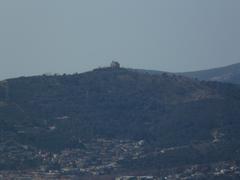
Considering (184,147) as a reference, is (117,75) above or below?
above

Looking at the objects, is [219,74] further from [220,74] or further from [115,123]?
[115,123]

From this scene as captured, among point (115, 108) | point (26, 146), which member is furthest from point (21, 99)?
point (26, 146)

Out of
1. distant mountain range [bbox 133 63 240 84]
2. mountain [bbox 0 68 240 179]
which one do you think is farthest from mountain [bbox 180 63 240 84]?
mountain [bbox 0 68 240 179]

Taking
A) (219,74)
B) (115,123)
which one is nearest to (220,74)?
(219,74)

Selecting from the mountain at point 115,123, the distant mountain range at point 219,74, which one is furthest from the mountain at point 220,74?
the mountain at point 115,123

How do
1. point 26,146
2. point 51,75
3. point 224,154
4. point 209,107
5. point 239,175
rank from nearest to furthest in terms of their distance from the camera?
point 239,175
point 224,154
point 26,146
point 209,107
point 51,75

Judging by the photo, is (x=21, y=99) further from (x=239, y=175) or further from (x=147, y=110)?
(x=239, y=175)

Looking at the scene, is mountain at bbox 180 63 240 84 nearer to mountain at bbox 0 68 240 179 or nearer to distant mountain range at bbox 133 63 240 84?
distant mountain range at bbox 133 63 240 84
